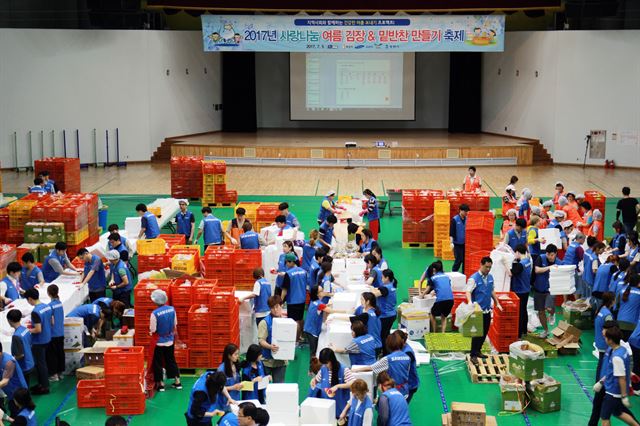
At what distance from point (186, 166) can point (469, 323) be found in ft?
47.4

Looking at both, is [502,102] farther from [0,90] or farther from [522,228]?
[522,228]

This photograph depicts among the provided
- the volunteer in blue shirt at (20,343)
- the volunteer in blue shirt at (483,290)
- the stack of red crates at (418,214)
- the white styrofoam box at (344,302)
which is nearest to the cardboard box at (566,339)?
the volunteer in blue shirt at (483,290)

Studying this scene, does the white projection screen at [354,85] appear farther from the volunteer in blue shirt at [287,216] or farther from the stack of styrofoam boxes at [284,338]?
the stack of styrofoam boxes at [284,338]

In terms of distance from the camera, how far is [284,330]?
38.0 feet

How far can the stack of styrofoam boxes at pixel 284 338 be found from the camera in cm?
1156

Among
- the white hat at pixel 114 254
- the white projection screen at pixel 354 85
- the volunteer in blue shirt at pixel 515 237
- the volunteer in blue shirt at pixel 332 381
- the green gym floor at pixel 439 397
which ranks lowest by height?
the green gym floor at pixel 439 397

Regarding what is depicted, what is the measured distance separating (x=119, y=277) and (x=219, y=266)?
1.66m

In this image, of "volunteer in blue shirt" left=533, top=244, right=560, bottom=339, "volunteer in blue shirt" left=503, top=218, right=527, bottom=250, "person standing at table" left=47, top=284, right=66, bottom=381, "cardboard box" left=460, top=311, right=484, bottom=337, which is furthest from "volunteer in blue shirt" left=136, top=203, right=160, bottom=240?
"volunteer in blue shirt" left=533, top=244, right=560, bottom=339

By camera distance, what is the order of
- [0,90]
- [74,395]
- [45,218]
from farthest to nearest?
→ [0,90], [45,218], [74,395]

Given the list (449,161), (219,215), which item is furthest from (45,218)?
(449,161)

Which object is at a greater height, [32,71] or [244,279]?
[32,71]

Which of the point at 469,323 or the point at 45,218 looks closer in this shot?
the point at 469,323

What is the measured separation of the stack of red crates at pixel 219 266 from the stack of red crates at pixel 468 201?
713 centimetres

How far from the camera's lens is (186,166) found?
84.1 feet
